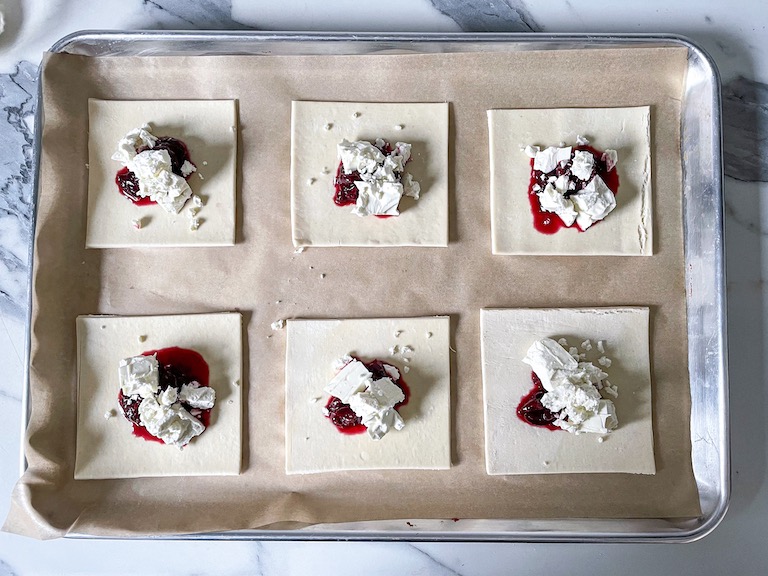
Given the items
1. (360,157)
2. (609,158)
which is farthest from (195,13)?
(609,158)

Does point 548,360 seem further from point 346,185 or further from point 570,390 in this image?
point 346,185

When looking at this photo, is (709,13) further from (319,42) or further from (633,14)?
(319,42)

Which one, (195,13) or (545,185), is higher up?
(195,13)

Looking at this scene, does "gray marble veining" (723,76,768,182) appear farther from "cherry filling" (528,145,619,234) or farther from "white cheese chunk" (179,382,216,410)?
"white cheese chunk" (179,382,216,410)

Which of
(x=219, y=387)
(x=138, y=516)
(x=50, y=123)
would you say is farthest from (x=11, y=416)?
(x=50, y=123)

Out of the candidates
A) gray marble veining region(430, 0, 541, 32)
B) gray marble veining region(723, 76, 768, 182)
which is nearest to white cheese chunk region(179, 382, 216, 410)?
gray marble veining region(430, 0, 541, 32)

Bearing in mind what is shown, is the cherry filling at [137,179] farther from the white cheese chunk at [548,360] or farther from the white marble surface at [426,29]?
the white cheese chunk at [548,360]

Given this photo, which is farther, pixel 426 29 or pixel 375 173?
pixel 426 29
